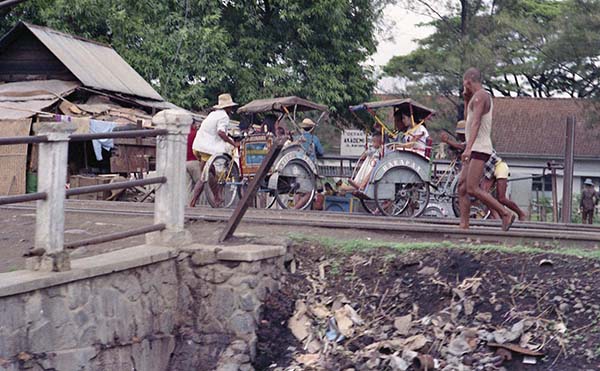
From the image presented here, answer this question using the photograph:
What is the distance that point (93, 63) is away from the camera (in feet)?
74.0

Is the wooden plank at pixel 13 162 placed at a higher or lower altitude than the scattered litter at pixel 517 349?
higher

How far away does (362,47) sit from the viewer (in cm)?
2827

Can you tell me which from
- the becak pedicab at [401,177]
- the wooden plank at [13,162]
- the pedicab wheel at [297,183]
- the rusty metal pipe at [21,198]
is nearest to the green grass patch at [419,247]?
the rusty metal pipe at [21,198]

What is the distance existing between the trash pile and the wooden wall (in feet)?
52.2

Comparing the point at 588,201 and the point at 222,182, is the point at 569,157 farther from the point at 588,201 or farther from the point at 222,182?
the point at 588,201

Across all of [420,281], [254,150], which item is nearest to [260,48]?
[254,150]

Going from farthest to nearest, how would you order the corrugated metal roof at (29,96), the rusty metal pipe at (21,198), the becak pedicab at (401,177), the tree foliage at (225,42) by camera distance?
1. the tree foliage at (225,42)
2. the corrugated metal roof at (29,96)
3. the becak pedicab at (401,177)
4. the rusty metal pipe at (21,198)

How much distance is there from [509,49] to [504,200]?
20.9 m

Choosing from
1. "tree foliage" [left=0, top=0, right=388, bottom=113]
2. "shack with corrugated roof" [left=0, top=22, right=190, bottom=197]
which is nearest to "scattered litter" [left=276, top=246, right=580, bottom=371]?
"shack with corrugated roof" [left=0, top=22, right=190, bottom=197]

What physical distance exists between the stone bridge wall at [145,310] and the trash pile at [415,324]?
18.9 inches

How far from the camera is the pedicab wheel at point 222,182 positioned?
13.5 metres

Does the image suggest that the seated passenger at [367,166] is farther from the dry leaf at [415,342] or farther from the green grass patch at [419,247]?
the dry leaf at [415,342]

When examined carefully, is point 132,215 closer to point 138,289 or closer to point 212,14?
point 138,289

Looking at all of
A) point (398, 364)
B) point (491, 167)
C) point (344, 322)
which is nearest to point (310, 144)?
point (491, 167)
